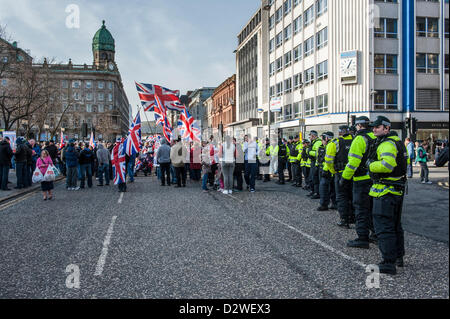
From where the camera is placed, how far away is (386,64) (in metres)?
34.3

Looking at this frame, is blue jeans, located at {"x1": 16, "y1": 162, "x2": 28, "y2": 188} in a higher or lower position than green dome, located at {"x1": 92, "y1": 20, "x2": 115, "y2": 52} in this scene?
lower

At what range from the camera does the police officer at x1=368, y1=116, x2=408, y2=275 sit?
16.3 ft

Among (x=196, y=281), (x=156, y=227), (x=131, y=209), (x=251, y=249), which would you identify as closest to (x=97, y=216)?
(x=131, y=209)

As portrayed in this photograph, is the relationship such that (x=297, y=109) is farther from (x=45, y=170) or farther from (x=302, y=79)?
(x=45, y=170)

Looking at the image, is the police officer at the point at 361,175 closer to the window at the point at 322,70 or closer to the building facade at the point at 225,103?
→ the window at the point at 322,70

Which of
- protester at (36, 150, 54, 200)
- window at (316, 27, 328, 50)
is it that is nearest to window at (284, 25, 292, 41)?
window at (316, 27, 328, 50)

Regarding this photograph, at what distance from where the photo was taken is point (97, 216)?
30.5ft

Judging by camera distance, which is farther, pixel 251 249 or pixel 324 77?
pixel 324 77

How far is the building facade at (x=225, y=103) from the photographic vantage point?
2936 inches

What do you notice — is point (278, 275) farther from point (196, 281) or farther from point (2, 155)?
point (2, 155)

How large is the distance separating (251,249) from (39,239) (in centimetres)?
378

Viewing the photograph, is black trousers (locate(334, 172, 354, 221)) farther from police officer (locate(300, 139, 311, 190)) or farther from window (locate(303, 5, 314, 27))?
window (locate(303, 5, 314, 27))

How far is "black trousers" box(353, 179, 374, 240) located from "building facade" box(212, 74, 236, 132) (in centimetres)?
6796

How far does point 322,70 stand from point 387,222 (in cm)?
3561
